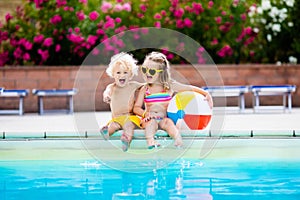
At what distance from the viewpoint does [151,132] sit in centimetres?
628

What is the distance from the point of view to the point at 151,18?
45.1 feet

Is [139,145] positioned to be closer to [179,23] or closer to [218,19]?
→ [179,23]

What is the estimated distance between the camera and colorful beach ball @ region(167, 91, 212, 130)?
250 inches

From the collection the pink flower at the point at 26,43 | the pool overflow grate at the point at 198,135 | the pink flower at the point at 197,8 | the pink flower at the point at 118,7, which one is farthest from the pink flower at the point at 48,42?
the pool overflow grate at the point at 198,135

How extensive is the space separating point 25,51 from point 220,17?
12.6ft

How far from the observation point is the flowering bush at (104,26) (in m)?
13.7

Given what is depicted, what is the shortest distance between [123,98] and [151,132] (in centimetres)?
43

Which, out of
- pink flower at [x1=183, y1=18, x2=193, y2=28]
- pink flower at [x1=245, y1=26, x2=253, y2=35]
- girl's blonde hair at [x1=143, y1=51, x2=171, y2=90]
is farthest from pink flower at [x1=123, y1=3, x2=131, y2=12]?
girl's blonde hair at [x1=143, y1=51, x2=171, y2=90]

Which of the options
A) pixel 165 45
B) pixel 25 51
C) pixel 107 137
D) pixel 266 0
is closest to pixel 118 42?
pixel 165 45

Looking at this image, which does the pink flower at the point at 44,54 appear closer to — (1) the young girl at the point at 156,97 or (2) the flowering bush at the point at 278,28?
(2) the flowering bush at the point at 278,28

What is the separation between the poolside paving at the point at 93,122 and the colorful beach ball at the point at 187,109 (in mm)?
1264

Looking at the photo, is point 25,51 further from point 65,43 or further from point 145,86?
point 145,86

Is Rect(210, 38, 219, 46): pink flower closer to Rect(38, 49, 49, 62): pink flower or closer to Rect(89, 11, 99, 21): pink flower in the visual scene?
Rect(89, 11, 99, 21): pink flower

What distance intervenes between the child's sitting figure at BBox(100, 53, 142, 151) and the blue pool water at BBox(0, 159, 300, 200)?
408 mm
